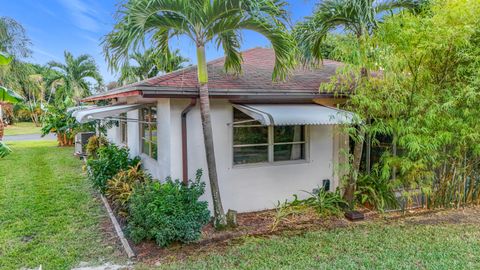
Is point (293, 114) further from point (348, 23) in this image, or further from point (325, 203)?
point (325, 203)

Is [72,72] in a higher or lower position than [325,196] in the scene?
higher

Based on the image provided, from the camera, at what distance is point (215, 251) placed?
29.3 feet

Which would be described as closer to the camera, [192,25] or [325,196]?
[192,25]

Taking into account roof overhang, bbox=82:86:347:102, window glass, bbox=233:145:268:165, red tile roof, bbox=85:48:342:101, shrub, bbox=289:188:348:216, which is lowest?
Result: shrub, bbox=289:188:348:216

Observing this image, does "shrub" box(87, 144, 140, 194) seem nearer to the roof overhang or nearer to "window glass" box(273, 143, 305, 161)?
the roof overhang

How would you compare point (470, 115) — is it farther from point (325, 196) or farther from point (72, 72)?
point (72, 72)

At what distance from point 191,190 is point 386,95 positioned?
6.86 meters

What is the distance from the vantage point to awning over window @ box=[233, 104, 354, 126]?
9.94 metres

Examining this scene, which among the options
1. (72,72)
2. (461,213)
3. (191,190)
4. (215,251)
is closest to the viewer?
(215,251)

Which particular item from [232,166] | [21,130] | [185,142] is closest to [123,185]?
[185,142]

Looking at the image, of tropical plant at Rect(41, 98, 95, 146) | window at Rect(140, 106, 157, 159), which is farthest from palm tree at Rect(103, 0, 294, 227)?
tropical plant at Rect(41, 98, 95, 146)

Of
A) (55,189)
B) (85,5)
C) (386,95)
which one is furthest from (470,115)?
(85,5)

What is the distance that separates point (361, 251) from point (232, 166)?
5.03 metres

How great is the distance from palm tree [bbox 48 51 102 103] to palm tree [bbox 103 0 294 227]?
117 ft
